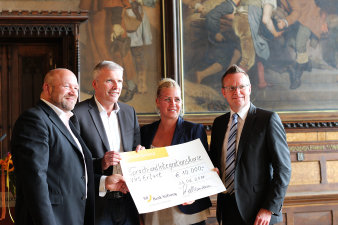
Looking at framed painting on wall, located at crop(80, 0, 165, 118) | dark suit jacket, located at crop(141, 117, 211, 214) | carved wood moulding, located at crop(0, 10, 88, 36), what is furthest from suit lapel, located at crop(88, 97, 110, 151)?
carved wood moulding, located at crop(0, 10, 88, 36)

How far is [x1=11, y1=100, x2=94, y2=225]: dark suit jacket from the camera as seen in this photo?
2.11m

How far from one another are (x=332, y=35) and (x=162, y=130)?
13.5ft

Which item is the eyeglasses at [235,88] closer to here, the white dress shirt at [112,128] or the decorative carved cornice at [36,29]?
the white dress shirt at [112,128]

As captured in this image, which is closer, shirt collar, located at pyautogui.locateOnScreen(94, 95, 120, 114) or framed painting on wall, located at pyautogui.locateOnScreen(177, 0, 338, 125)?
shirt collar, located at pyautogui.locateOnScreen(94, 95, 120, 114)

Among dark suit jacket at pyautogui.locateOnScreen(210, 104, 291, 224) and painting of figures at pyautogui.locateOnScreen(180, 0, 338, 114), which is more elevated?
painting of figures at pyautogui.locateOnScreen(180, 0, 338, 114)

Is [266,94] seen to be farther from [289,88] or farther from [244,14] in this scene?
[244,14]

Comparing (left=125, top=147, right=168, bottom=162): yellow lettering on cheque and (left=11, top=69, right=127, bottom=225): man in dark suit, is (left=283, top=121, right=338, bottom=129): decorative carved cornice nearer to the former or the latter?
(left=125, top=147, right=168, bottom=162): yellow lettering on cheque

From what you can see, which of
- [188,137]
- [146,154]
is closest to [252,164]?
[188,137]

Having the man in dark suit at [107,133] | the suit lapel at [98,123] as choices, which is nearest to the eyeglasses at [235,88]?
the man in dark suit at [107,133]

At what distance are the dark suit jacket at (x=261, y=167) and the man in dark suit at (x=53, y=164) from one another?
2.95ft

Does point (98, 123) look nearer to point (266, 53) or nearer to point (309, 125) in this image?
point (266, 53)

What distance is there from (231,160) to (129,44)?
3.16 meters

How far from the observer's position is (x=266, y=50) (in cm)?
568

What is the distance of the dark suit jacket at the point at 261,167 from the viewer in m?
2.64
